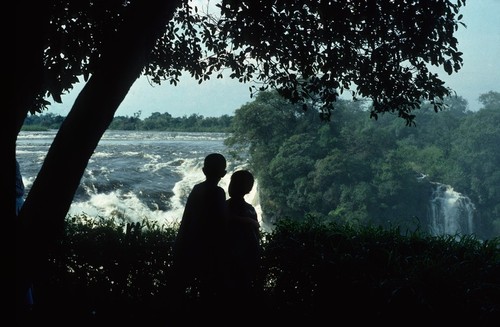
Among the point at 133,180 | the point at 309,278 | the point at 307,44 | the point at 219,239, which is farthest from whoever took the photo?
the point at 133,180

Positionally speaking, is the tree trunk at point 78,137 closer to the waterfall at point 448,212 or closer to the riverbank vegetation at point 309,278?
the riverbank vegetation at point 309,278

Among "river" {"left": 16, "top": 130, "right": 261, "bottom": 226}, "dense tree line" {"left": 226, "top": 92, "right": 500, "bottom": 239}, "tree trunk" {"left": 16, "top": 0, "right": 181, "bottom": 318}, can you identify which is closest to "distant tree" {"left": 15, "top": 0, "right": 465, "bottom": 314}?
"tree trunk" {"left": 16, "top": 0, "right": 181, "bottom": 318}

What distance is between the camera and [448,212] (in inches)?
1441

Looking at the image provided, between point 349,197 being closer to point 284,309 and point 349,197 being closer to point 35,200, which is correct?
point 284,309

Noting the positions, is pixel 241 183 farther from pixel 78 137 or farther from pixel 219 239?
pixel 78 137

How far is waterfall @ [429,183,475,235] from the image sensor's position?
119 ft

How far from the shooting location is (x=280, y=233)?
4426 mm

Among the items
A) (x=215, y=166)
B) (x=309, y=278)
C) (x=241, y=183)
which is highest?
(x=215, y=166)

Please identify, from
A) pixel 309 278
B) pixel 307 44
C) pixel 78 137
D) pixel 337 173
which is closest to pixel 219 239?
pixel 309 278

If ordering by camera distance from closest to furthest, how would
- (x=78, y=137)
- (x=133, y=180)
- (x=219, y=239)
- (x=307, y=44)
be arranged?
(x=78, y=137) < (x=219, y=239) < (x=307, y=44) < (x=133, y=180)

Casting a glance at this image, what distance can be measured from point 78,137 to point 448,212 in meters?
39.3

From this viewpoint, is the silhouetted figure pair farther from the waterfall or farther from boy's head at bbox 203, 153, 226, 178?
the waterfall

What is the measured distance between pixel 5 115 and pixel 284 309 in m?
3.12

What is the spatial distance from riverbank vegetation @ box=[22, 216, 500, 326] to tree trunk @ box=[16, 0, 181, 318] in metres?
1.52
